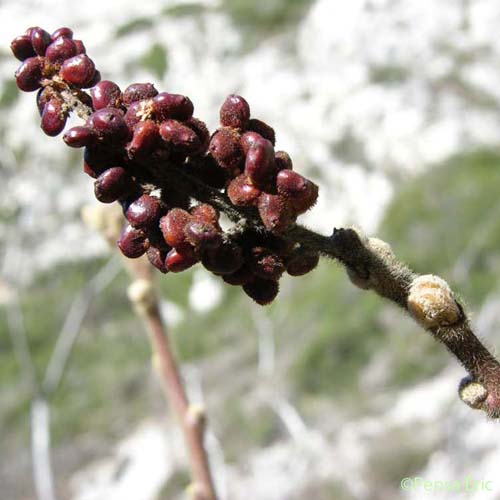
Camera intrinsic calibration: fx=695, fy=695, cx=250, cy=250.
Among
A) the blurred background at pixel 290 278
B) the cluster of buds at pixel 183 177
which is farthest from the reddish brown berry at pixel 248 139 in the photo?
the blurred background at pixel 290 278

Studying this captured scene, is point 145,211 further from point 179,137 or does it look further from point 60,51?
point 60,51

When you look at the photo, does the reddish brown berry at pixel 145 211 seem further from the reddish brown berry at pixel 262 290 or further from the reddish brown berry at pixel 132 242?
the reddish brown berry at pixel 262 290

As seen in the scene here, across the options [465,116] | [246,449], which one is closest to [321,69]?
[465,116]

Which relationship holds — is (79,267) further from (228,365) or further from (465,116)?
(465,116)

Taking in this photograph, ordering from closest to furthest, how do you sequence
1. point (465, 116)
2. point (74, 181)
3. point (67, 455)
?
point (67, 455) < point (465, 116) < point (74, 181)

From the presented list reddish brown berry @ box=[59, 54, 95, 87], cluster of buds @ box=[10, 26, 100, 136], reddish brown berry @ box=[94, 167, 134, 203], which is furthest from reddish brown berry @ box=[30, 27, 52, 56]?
reddish brown berry @ box=[94, 167, 134, 203]
